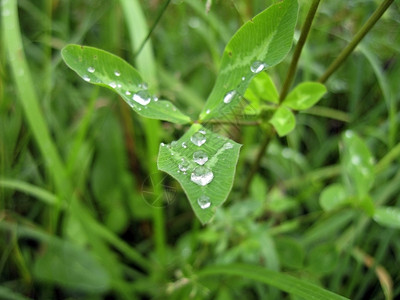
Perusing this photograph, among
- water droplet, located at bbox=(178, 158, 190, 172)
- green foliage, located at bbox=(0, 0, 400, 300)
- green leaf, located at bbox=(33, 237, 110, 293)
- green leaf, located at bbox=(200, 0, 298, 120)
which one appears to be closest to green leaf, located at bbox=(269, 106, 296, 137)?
green foliage, located at bbox=(0, 0, 400, 300)

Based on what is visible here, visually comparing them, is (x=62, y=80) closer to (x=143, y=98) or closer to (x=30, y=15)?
(x=30, y=15)

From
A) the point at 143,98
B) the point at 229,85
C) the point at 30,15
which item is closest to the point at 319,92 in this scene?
the point at 229,85

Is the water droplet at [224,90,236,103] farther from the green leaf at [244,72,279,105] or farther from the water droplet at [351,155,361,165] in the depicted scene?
the water droplet at [351,155,361,165]

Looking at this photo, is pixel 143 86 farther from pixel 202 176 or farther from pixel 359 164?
pixel 359 164

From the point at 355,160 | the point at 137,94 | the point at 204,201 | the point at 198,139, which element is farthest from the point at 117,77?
the point at 355,160

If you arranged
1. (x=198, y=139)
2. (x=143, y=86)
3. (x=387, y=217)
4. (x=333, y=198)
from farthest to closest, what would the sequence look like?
1. (x=333, y=198)
2. (x=387, y=217)
3. (x=143, y=86)
4. (x=198, y=139)
